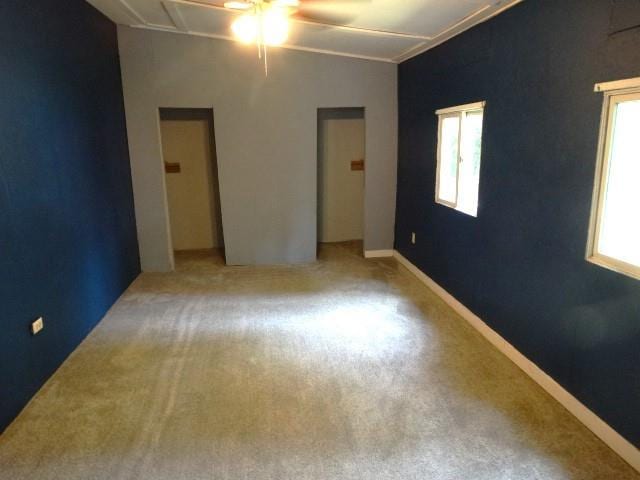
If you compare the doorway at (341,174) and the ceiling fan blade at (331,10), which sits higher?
the ceiling fan blade at (331,10)

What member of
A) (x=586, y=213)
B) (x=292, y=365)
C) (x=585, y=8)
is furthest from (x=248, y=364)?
(x=585, y=8)

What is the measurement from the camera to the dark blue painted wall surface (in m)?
2.07

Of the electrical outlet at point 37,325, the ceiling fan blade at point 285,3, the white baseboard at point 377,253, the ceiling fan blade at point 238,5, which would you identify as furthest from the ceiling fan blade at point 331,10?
the white baseboard at point 377,253

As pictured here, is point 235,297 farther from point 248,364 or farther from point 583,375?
point 583,375

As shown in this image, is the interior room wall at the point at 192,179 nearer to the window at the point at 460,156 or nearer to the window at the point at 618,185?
the window at the point at 460,156

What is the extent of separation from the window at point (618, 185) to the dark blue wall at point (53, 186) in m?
3.24

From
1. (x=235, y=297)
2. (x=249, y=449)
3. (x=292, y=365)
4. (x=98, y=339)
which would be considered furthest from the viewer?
(x=235, y=297)

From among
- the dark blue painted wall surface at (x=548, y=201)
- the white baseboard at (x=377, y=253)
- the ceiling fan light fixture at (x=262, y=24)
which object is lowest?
the white baseboard at (x=377, y=253)

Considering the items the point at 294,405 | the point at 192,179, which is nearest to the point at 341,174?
the point at 192,179

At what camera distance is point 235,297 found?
421 cm

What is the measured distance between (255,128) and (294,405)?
A: 3394 millimetres

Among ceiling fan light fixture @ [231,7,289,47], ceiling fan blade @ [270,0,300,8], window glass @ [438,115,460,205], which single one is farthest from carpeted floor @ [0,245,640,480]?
ceiling fan blade @ [270,0,300,8]

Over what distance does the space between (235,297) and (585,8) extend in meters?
3.51

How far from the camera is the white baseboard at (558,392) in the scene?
2.04 metres
